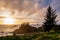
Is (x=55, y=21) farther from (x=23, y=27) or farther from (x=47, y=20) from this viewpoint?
(x=23, y=27)

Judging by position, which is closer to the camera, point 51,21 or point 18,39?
point 18,39

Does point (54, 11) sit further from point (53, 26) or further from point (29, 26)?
point (29, 26)

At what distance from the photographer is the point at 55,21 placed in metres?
52.5

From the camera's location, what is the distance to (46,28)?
51.1 meters

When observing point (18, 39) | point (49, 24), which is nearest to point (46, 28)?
point (49, 24)

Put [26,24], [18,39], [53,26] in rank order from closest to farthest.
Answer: [18,39] → [53,26] → [26,24]

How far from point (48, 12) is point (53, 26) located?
19.1 ft

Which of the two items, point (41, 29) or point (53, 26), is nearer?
point (53, 26)

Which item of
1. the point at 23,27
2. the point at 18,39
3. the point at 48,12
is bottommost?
the point at 18,39

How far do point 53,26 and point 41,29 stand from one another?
18.3 feet

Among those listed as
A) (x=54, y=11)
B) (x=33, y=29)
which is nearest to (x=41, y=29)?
(x=33, y=29)

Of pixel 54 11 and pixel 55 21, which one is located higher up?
→ pixel 54 11

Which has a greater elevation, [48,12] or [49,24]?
[48,12]

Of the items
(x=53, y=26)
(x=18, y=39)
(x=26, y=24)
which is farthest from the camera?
(x=26, y=24)
